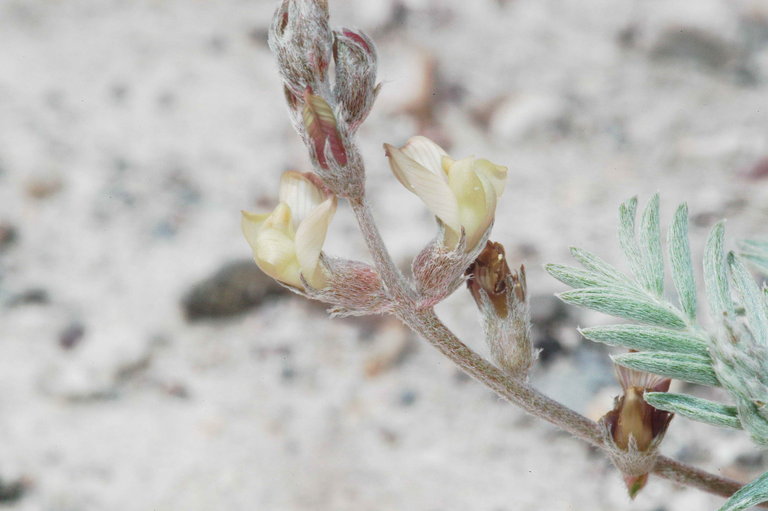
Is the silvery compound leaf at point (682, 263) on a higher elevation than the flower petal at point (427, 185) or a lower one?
lower

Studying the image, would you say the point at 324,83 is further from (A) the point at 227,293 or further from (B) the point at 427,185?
(A) the point at 227,293

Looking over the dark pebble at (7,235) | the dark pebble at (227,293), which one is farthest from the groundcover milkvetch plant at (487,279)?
the dark pebble at (7,235)

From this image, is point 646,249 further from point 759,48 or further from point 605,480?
point 759,48

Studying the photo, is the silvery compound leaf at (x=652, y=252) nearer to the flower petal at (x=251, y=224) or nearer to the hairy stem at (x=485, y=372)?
the hairy stem at (x=485, y=372)

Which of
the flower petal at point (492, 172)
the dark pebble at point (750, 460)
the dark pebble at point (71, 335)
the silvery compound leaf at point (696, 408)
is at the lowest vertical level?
the dark pebble at point (750, 460)

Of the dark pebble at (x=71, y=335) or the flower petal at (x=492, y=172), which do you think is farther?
the dark pebble at (x=71, y=335)

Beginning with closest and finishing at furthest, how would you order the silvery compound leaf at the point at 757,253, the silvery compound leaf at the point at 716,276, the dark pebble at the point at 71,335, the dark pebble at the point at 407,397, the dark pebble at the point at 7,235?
the silvery compound leaf at the point at 716,276 → the silvery compound leaf at the point at 757,253 → the dark pebble at the point at 407,397 → the dark pebble at the point at 71,335 → the dark pebble at the point at 7,235
